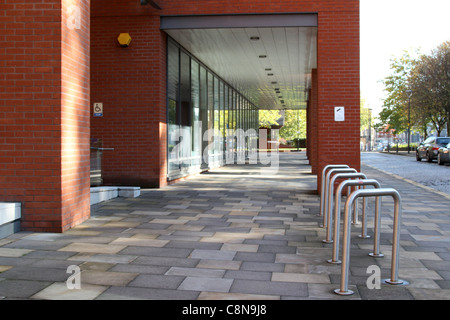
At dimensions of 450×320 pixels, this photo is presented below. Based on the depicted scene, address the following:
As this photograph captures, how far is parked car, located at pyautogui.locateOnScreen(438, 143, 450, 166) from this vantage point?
23.8 meters

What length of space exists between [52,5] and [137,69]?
544cm

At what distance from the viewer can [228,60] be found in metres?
16.7

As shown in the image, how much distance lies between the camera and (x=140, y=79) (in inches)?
458

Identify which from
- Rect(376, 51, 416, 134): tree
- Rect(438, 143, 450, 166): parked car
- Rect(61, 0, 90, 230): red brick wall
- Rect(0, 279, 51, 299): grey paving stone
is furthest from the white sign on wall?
Rect(376, 51, 416, 134): tree

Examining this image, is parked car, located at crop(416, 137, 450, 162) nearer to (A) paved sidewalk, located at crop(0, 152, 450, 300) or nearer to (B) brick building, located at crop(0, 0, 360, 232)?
(B) brick building, located at crop(0, 0, 360, 232)

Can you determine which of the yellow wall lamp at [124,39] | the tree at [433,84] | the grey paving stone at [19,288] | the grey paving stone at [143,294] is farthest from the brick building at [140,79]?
the tree at [433,84]

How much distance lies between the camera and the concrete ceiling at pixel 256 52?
1223cm

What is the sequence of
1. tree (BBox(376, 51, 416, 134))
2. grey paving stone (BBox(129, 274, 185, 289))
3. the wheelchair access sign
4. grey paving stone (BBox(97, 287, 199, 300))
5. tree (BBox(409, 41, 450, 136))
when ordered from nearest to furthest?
grey paving stone (BBox(97, 287, 199, 300)) → grey paving stone (BBox(129, 274, 185, 289)) → the wheelchair access sign → tree (BBox(409, 41, 450, 136)) → tree (BBox(376, 51, 416, 134))

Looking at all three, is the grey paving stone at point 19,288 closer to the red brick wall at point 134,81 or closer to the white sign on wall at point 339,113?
the red brick wall at point 134,81

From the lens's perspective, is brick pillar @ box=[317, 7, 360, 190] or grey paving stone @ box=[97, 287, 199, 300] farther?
brick pillar @ box=[317, 7, 360, 190]

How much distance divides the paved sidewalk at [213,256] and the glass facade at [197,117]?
5.24 meters

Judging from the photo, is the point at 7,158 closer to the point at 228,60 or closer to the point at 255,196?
the point at 255,196

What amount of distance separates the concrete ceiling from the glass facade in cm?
51
